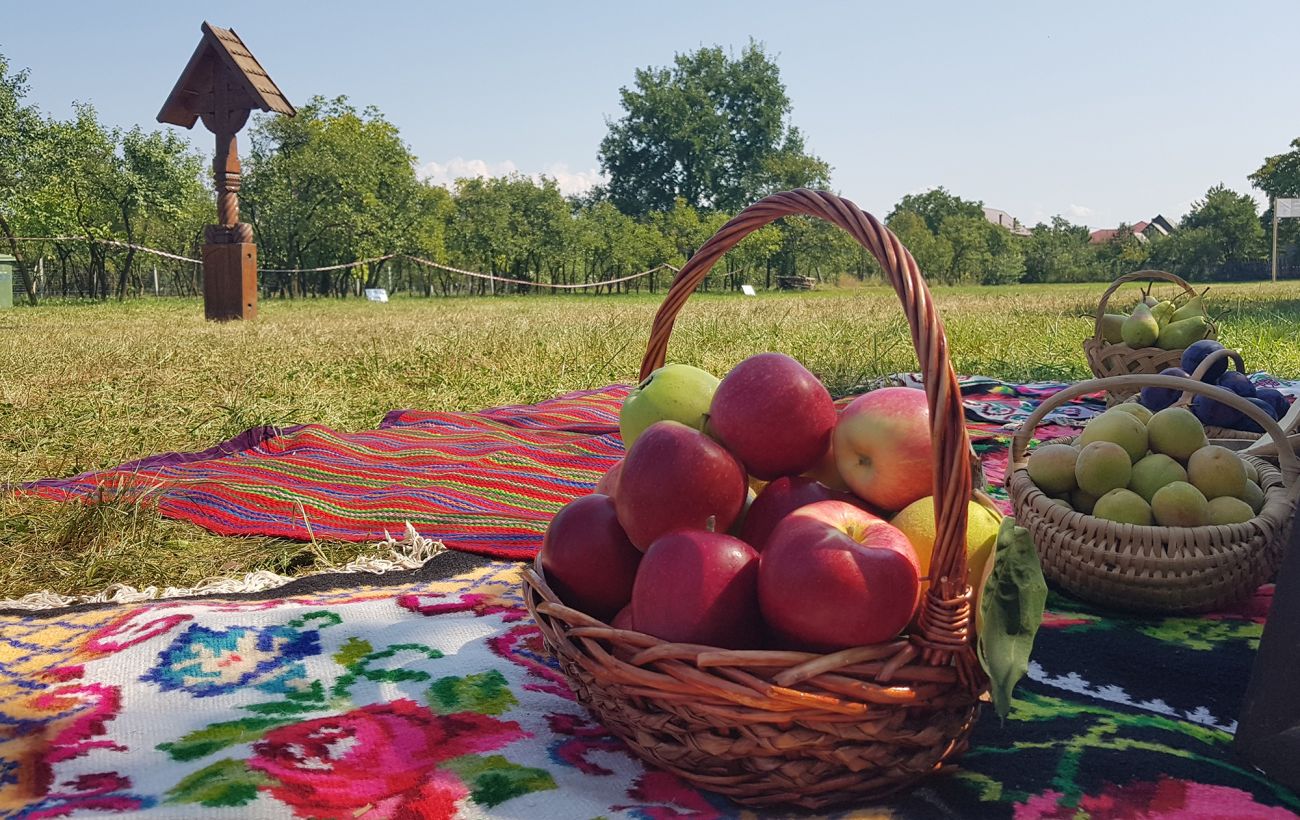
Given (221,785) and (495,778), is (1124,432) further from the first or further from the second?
(221,785)

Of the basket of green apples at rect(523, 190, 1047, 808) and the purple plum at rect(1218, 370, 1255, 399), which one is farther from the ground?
the purple plum at rect(1218, 370, 1255, 399)

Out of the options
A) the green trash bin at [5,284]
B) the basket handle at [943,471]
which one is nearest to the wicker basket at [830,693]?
the basket handle at [943,471]

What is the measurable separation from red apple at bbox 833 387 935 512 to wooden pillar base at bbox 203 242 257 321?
978 cm

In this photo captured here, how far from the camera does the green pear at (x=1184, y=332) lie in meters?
3.75

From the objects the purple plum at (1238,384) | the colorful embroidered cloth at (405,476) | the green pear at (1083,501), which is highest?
the purple plum at (1238,384)

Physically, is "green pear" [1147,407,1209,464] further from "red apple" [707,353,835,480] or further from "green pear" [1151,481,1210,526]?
"red apple" [707,353,835,480]

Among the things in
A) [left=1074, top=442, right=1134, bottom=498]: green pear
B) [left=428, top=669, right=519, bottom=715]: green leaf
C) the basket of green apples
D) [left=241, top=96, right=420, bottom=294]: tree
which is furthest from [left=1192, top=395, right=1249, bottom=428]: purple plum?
[left=241, top=96, right=420, bottom=294]: tree

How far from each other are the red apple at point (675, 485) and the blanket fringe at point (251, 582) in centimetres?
120

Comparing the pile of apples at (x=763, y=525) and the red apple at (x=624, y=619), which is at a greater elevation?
the pile of apples at (x=763, y=525)

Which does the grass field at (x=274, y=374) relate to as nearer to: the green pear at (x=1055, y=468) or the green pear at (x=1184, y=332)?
the green pear at (x=1184, y=332)

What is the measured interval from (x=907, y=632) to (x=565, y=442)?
2327 millimetres

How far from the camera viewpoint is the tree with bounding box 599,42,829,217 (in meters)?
55.6

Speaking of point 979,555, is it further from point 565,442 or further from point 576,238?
point 576,238

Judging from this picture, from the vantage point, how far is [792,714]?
1.07 metres
